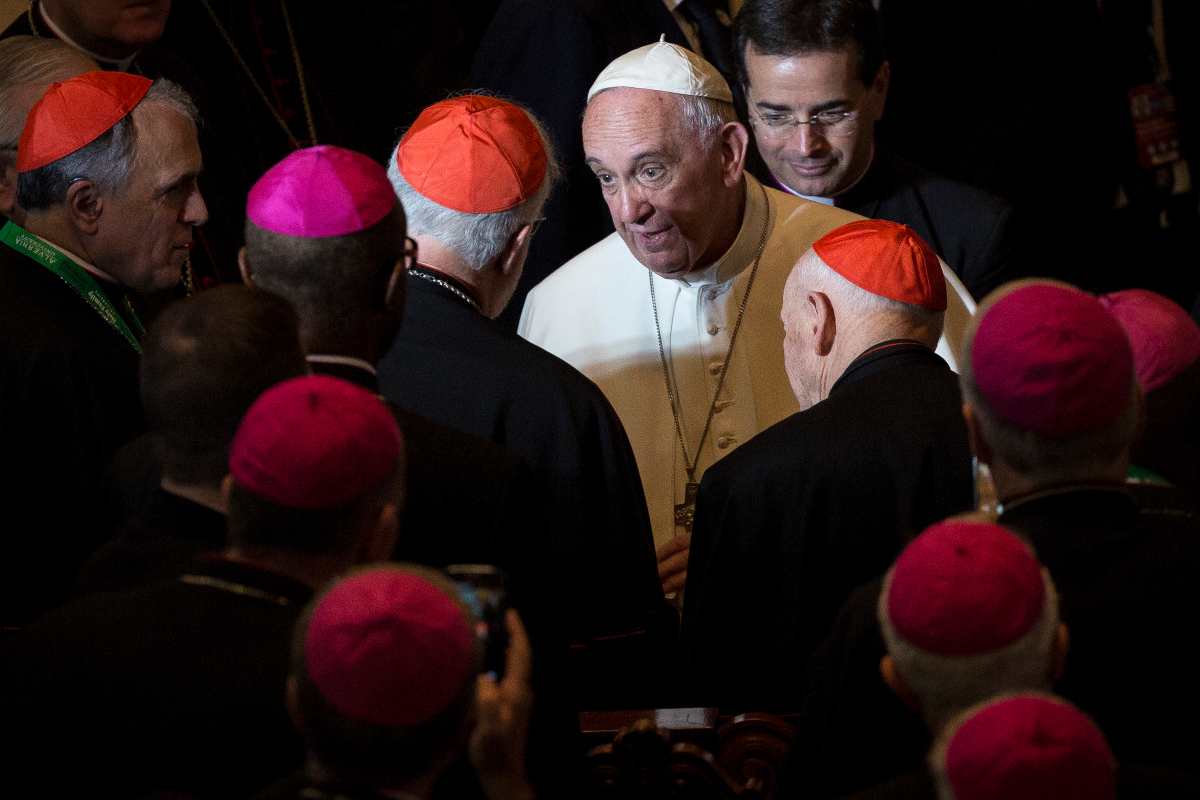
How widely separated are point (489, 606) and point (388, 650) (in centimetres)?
33

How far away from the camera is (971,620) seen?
2.09 metres

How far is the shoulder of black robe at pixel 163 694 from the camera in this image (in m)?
2.15

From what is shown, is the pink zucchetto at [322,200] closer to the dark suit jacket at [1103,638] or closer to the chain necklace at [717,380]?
the dark suit jacket at [1103,638]

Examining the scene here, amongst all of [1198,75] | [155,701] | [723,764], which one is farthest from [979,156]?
[155,701]

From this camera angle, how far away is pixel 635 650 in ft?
11.7

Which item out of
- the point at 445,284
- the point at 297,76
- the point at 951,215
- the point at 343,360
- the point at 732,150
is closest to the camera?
the point at 343,360

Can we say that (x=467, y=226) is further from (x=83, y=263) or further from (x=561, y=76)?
(x=561, y=76)

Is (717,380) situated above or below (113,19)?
below

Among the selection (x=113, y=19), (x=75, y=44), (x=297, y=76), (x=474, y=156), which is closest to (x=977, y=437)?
(x=474, y=156)

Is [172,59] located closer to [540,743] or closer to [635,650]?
[635,650]

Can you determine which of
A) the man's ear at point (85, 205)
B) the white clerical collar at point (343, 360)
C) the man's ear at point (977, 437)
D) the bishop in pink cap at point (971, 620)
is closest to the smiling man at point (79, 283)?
the man's ear at point (85, 205)

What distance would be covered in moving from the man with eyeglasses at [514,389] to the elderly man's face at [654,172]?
0.50 meters

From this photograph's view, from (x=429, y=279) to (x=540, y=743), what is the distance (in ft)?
4.24

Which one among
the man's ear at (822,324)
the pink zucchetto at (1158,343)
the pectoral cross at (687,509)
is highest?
the pink zucchetto at (1158,343)
